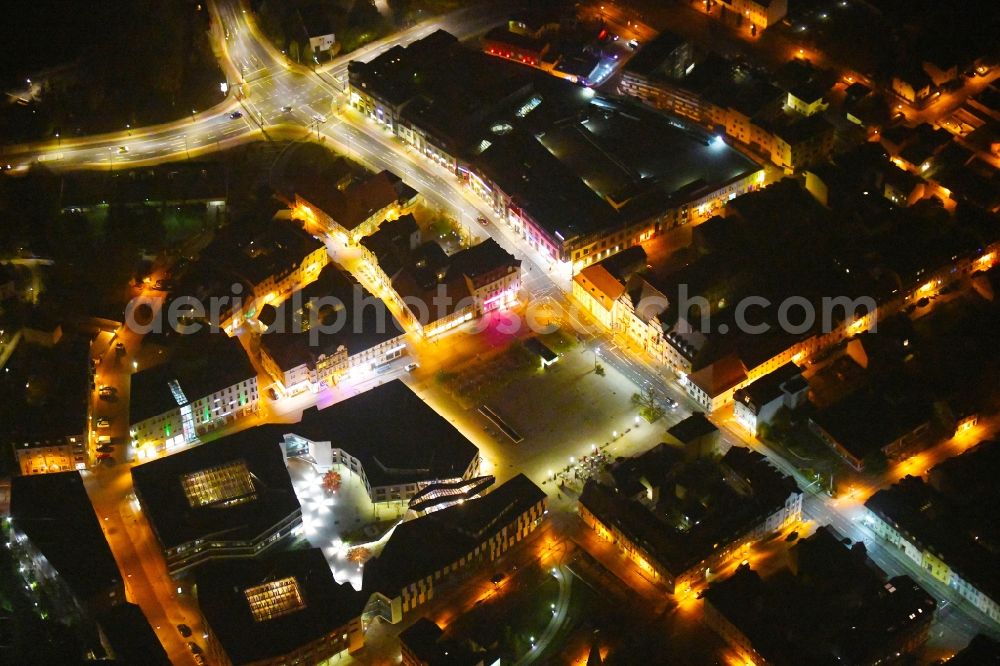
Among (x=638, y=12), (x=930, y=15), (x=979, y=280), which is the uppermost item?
(x=638, y=12)

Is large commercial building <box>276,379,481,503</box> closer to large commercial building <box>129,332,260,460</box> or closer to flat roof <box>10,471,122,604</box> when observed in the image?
large commercial building <box>129,332,260,460</box>

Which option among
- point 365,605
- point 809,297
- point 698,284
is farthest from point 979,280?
point 365,605

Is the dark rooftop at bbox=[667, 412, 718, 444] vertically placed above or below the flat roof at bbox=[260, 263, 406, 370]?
below

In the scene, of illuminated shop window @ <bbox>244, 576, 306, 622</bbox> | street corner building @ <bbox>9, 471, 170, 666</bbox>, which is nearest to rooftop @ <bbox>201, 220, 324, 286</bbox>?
street corner building @ <bbox>9, 471, 170, 666</bbox>

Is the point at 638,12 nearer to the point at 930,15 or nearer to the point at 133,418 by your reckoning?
the point at 930,15

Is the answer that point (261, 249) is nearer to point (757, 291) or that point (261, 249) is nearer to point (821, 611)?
point (757, 291)

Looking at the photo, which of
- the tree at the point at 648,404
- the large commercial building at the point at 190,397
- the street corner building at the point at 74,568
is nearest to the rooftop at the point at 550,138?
the tree at the point at 648,404

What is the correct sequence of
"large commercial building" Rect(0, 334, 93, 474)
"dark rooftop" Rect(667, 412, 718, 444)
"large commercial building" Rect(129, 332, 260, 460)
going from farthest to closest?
"large commercial building" Rect(129, 332, 260, 460), "large commercial building" Rect(0, 334, 93, 474), "dark rooftop" Rect(667, 412, 718, 444)
